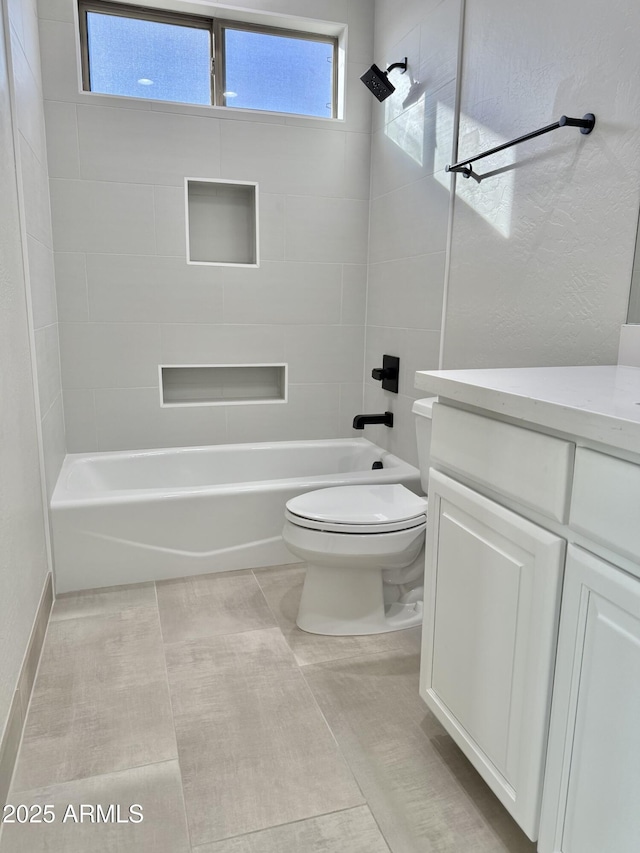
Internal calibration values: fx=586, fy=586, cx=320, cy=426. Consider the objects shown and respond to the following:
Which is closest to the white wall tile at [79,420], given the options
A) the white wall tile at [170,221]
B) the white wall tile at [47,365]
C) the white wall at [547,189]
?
the white wall tile at [47,365]

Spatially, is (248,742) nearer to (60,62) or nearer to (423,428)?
(423,428)

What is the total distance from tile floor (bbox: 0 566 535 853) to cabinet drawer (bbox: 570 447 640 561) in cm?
78

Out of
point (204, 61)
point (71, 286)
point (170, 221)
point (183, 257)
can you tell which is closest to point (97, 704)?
point (71, 286)

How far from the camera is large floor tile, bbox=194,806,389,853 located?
119 centimetres

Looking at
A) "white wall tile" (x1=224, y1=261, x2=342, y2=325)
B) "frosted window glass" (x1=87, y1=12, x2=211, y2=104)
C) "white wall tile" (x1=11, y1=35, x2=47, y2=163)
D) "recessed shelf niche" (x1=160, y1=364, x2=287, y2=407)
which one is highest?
"frosted window glass" (x1=87, y1=12, x2=211, y2=104)

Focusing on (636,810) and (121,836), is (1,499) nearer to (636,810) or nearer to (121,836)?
(121,836)

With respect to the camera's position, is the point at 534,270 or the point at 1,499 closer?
the point at 1,499

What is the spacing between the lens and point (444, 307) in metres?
2.35

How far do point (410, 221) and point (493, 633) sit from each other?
1.99 m

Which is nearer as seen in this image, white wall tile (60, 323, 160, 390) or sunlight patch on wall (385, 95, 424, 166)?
sunlight patch on wall (385, 95, 424, 166)

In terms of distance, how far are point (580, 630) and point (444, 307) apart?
1641 millimetres

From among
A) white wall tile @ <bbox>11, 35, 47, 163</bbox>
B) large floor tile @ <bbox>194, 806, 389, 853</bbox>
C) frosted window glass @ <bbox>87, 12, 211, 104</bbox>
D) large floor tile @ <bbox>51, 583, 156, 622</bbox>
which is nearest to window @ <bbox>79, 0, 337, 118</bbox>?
frosted window glass @ <bbox>87, 12, 211, 104</bbox>

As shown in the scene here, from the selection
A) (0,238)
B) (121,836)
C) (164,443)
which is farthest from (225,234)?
(121,836)

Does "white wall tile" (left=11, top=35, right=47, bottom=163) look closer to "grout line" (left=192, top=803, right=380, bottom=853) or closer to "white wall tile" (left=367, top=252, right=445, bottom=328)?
"white wall tile" (left=367, top=252, right=445, bottom=328)
